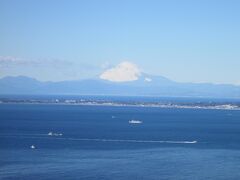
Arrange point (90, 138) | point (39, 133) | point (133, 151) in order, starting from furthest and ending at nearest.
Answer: point (39, 133)
point (90, 138)
point (133, 151)

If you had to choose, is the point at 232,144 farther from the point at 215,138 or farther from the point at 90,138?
the point at 90,138

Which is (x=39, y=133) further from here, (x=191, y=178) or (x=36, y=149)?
(x=191, y=178)

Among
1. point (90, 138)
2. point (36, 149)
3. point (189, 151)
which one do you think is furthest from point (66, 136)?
point (189, 151)

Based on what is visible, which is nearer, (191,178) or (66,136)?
(191,178)

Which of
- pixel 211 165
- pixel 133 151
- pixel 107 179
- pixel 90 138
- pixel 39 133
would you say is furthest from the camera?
pixel 39 133

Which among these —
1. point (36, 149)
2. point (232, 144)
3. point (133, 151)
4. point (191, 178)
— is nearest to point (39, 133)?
point (36, 149)

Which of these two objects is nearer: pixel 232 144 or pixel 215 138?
pixel 232 144

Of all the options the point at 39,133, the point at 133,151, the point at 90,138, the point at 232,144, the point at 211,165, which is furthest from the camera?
the point at 39,133

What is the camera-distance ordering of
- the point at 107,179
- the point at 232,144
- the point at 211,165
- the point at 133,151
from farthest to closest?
the point at 232,144
the point at 133,151
the point at 211,165
the point at 107,179
